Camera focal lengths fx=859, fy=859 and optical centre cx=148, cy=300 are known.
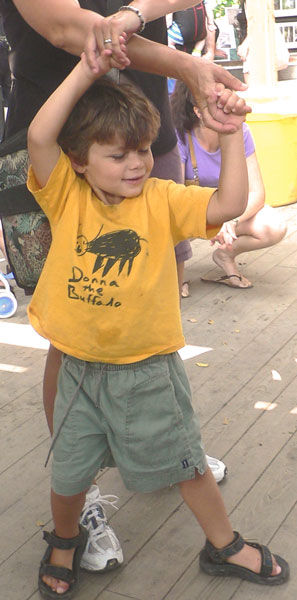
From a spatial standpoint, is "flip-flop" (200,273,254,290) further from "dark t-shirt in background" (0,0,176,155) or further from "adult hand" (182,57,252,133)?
"adult hand" (182,57,252,133)

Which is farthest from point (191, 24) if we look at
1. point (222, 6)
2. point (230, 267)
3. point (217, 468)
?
point (222, 6)

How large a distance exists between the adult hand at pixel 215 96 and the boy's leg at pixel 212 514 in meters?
0.80

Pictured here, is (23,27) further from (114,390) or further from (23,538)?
(23,538)

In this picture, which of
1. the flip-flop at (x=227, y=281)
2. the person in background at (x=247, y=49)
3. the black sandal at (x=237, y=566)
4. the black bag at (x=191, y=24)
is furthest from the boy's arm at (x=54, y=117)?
the person in background at (x=247, y=49)

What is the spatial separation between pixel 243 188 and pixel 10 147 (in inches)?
22.4

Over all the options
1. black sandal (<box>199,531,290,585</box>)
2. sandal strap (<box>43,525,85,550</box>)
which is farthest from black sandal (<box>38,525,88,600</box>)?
black sandal (<box>199,531,290,585</box>)

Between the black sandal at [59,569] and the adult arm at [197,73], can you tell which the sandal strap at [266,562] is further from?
the adult arm at [197,73]

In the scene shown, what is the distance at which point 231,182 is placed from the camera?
178 cm

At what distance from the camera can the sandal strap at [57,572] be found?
2.08 metres

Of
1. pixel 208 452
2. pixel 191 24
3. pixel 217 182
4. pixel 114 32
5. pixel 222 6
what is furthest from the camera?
pixel 222 6

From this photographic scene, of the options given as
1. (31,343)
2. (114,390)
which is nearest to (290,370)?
(31,343)

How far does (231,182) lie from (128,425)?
1.91 ft

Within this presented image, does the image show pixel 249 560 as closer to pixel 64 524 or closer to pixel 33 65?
pixel 64 524

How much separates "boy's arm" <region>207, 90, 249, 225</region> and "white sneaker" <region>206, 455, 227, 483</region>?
938 millimetres
